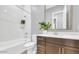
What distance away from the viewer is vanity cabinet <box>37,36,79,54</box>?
1455mm

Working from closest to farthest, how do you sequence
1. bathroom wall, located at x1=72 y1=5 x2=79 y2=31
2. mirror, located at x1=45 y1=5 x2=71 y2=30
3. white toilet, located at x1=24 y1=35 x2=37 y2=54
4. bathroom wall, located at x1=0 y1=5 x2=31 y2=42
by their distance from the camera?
bathroom wall, located at x1=0 y1=5 x2=31 y2=42
bathroom wall, located at x1=72 y1=5 x2=79 y2=31
mirror, located at x1=45 y1=5 x2=71 y2=30
white toilet, located at x1=24 y1=35 x2=37 y2=54

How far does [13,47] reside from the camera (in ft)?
7.58

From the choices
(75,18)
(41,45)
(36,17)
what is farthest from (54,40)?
(36,17)

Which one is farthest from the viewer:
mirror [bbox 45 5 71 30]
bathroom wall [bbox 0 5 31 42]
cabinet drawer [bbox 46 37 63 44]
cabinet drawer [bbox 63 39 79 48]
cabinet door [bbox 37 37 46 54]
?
mirror [bbox 45 5 71 30]

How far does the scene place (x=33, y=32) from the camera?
103 inches

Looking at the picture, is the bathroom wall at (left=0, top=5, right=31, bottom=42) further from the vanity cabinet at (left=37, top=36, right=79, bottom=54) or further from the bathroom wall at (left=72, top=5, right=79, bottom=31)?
the bathroom wall at (left=72, top=5, right=79, bottom=31)

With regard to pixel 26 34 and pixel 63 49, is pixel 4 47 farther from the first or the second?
pixel 63 49

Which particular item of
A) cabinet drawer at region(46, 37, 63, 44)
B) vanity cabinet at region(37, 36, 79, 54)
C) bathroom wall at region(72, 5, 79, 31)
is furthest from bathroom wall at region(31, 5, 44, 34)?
bathroom wall at region(72, 5, 79, 31)

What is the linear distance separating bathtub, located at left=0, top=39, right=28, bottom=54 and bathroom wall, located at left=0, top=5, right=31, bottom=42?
0.08m

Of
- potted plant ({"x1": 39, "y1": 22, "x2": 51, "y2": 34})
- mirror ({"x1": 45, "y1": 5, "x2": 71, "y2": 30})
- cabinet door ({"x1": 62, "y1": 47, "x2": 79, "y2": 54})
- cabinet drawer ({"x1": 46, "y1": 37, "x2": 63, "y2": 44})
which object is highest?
mirror ({"x1": 45, "y1": 5, "x2": 71, "y2": 30})

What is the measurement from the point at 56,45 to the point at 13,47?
92cm

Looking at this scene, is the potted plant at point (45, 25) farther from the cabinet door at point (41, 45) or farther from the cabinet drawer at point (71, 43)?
the cabinet drawer at point (71, 43)
